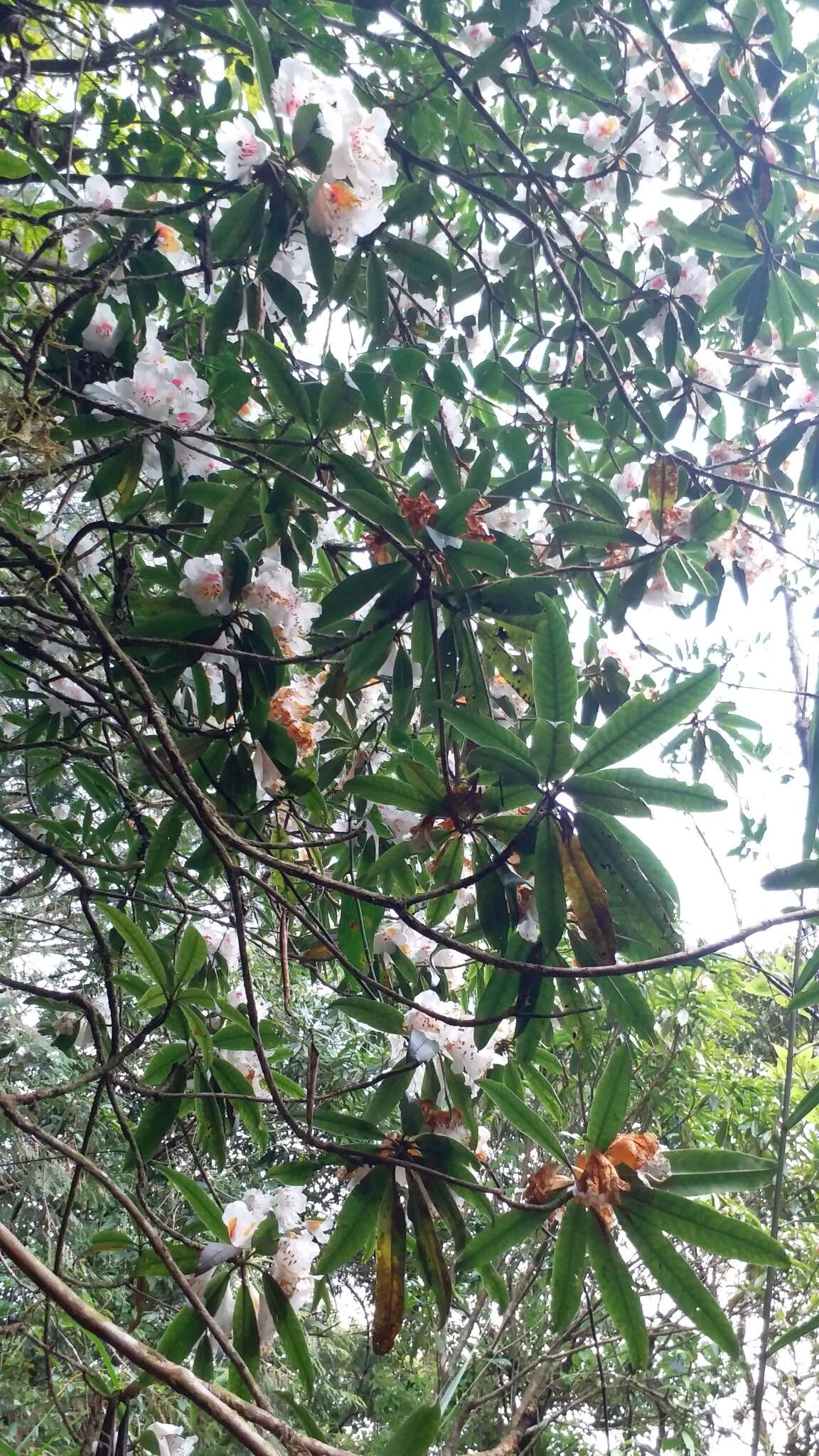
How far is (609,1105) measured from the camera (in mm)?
860

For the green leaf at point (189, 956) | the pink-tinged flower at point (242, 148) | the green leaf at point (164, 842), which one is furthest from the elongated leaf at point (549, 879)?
the pink-tinged flower at point (242, 148)

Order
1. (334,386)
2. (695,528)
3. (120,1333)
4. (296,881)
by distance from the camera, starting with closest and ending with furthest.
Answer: (120,1333), (334,386), (695,528), (296,881)

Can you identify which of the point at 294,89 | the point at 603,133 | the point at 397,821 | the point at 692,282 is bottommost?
the point at 397,821

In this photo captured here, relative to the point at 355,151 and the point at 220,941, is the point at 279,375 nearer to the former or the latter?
the point at 355,151

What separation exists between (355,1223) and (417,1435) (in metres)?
0.37

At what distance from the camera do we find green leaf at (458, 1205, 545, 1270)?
0.90m

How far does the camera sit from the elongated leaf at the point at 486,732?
2.64 ft

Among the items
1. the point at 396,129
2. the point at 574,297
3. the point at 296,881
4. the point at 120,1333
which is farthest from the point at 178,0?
the point at 120,1333

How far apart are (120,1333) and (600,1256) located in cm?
51

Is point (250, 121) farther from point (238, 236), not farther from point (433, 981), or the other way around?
point (433, 981)

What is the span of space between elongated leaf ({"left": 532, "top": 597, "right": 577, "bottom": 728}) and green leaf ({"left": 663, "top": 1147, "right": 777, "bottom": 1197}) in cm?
42

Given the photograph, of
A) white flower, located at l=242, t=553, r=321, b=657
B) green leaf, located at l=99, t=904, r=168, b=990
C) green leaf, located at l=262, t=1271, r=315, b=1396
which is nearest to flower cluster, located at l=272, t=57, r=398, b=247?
white flower, located at l=242, t=553, r=321, b=657

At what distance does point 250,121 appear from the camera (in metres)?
1.03

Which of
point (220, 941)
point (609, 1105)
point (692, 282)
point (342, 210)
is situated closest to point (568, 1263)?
point (609, 1105)
